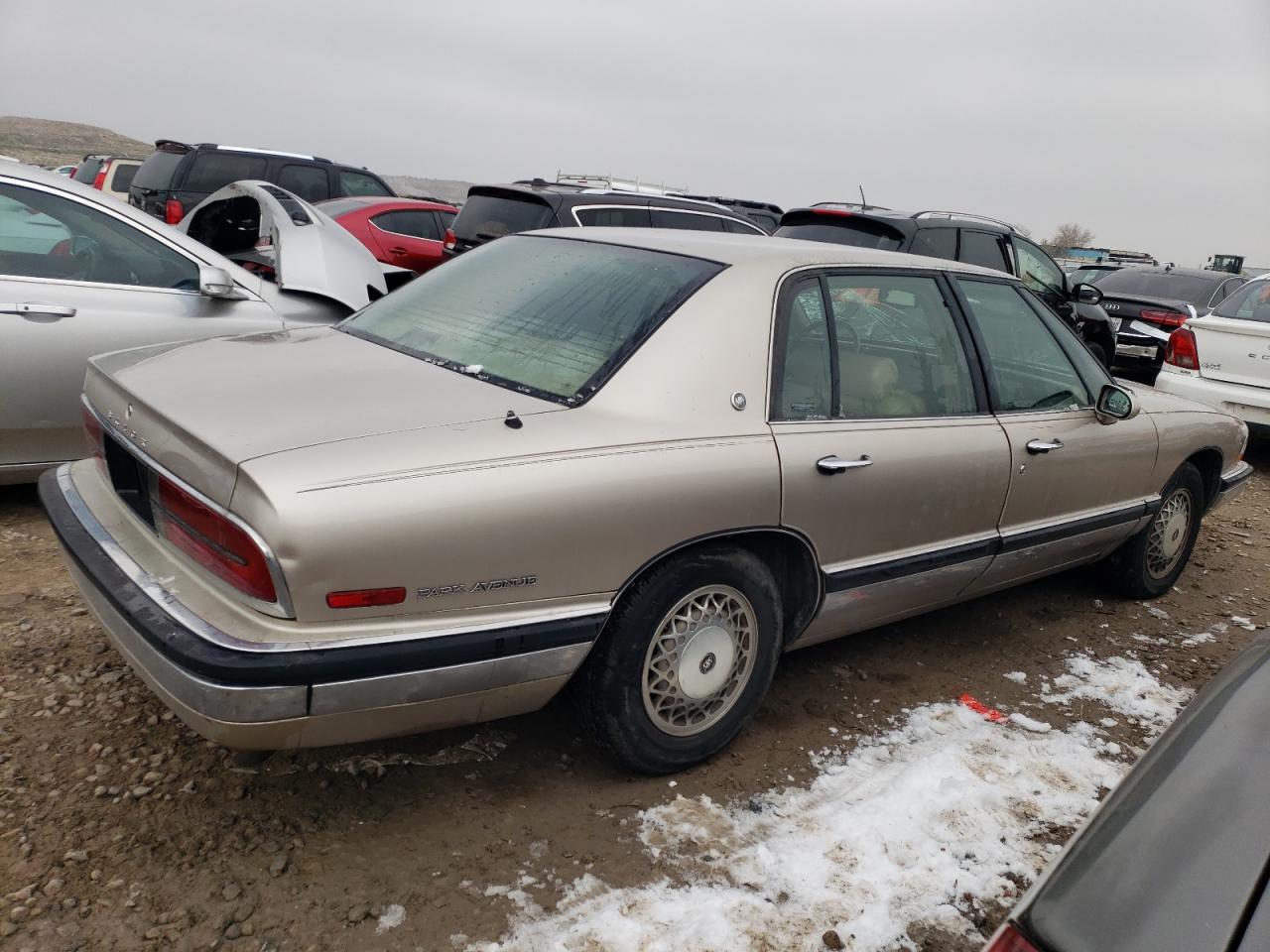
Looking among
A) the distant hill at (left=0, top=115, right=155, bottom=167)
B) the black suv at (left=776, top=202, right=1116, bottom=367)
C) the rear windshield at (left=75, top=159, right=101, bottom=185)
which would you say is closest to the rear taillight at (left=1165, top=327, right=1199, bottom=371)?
the black suv at (left=776, top=202, right=1116, bottom=367)

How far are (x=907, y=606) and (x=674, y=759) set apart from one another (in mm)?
1085

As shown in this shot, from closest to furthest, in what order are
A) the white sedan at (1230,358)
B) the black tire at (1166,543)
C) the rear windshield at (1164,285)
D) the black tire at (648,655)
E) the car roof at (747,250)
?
the black tire at (648,655), the car roof at (747,250), the black tire at (1166,543), the white sedan at (1230,358), the rear windshield at (1164,285)

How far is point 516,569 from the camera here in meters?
2.21

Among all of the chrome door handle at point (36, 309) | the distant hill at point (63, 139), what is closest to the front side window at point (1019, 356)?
the chrome door handle at point (36, 309)

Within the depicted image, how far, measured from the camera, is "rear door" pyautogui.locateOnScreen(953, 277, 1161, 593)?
3.49 metres

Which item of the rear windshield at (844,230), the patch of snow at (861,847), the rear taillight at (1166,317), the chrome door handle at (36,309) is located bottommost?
the patch of snow at (861,847)

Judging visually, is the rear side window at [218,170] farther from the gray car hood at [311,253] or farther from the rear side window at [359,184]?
the gray car hood at [311,253]

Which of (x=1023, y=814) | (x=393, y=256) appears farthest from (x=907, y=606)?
(x=393, y=256)

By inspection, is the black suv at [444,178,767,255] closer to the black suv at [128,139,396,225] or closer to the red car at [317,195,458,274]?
the red car at [317,195,458,274]

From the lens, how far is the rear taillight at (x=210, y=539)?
79.2 inches

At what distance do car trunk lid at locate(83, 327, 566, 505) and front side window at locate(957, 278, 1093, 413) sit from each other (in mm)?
1885

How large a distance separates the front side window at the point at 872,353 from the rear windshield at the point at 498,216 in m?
4.80

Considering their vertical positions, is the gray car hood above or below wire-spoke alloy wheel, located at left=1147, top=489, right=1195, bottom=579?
above

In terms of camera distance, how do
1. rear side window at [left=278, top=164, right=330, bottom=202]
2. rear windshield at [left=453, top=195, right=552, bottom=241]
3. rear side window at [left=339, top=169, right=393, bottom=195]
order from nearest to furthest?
rear windshield at [left=453, top=195, right=552, bottom=241], rear side window at [left=278, top=164, right=330, bottom=202], rear side window at [left=339, top=169, right=393, bottom=195]
